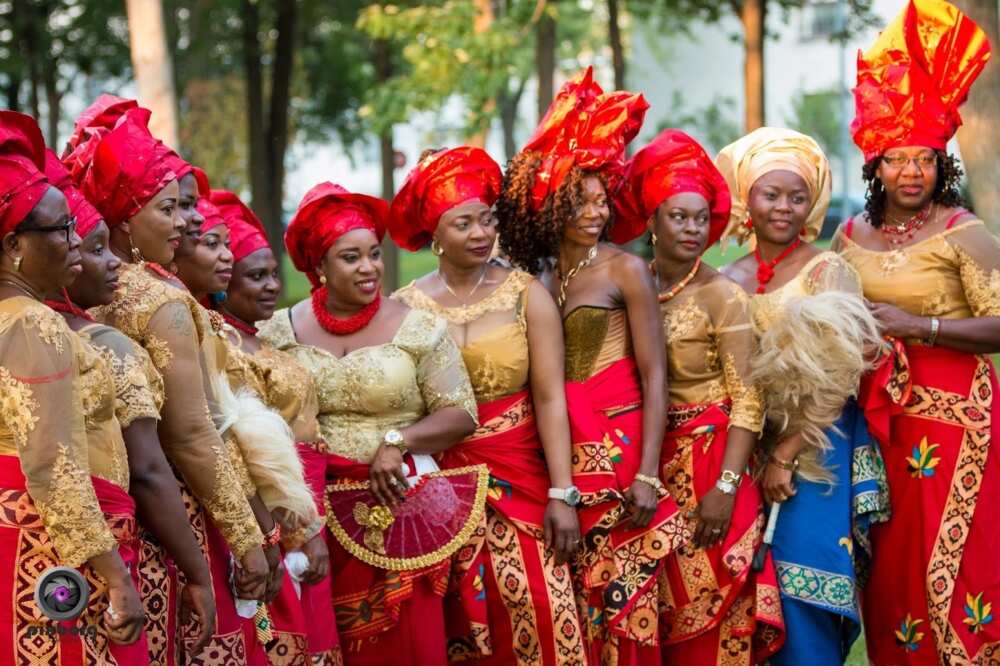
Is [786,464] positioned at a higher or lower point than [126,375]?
lower

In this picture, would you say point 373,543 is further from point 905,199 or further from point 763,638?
point 905,199

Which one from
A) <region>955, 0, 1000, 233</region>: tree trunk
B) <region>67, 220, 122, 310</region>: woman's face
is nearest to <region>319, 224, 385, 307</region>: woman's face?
<region>67, 220, 122, 310</region>: woman's face

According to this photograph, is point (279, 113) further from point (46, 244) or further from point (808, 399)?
point (46, 244)

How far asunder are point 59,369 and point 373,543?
6.22 feet

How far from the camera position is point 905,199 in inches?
213

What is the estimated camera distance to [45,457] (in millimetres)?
3293

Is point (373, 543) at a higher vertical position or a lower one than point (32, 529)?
lower

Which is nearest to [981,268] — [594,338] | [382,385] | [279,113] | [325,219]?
[594,338]

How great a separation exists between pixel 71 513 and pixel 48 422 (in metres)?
0.24

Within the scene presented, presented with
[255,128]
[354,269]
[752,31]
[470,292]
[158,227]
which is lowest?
[470,292]

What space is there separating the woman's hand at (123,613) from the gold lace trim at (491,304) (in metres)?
1.97

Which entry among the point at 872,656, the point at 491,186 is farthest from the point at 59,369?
the point at 872,656

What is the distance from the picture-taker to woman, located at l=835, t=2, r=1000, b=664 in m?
5.34

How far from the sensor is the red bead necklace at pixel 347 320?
497cm
